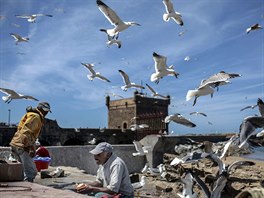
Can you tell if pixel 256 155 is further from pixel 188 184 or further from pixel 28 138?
pixel 28 138

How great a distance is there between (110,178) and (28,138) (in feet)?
5.37

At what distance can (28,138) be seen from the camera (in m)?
5.12

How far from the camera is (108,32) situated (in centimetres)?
958

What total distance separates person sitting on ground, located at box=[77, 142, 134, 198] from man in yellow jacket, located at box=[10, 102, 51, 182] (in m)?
1.42

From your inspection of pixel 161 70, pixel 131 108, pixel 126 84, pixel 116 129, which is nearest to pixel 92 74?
pixel 126 84

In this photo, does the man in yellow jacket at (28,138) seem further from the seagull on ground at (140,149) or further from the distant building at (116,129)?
the distant building at (116,129)

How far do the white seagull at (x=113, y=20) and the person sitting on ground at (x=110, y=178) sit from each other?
17.5ft

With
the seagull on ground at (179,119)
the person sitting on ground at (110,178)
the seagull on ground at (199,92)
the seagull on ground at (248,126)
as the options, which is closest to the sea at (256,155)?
the seagull on ground at (179,119)

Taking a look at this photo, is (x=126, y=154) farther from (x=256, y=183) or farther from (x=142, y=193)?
(x=256, y=183)

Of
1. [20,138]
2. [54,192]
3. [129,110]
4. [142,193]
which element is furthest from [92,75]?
[129,110]

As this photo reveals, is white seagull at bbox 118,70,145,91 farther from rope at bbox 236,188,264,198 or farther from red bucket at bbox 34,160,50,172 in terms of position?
rope at bbox 236,188,264,198

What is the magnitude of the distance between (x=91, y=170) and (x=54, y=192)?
654 cm

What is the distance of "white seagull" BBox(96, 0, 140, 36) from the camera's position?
343 inches

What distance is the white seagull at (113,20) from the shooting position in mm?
8721
